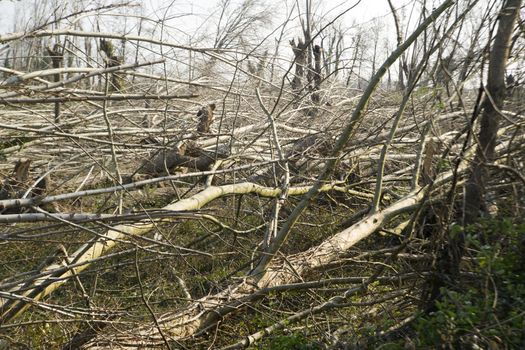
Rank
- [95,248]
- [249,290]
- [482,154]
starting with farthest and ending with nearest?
[249,290], [95,248], [482,154]

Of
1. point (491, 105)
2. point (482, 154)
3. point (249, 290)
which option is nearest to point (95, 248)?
point (249, 290)

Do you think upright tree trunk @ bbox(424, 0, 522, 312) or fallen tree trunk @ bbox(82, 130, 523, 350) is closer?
upright tree trunk @ bbox(424, 0, 522, 312)

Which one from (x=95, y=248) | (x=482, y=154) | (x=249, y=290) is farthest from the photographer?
(x=249, y=290)

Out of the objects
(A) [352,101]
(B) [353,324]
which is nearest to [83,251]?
(B) [353,324]

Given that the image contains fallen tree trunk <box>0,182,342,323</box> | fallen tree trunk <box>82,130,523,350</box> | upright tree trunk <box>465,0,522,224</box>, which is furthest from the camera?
fallen tree trunk <box>82,130,523,350</box>

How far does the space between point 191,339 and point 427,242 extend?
1615mm

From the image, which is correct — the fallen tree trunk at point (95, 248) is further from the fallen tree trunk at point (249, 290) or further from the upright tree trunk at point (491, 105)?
the upright tree trunk at point (491, 105)

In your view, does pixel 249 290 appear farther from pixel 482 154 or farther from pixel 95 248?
pixel 482 154

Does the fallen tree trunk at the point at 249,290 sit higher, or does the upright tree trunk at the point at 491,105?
the upright tree trunk at the point at 491,105

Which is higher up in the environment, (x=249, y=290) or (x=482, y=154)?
(x=482, y=154)

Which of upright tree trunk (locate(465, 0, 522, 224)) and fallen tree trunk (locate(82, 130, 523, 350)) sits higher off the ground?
upright tree trunk (locate(465, 0, 522, 224))

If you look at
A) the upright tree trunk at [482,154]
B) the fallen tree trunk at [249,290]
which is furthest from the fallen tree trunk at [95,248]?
the upright tree trunk at [482,154]

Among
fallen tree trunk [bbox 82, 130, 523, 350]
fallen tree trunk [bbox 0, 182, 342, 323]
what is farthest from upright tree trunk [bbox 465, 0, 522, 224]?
fallen tree trunk [bbox 0, 182, 342, 323]

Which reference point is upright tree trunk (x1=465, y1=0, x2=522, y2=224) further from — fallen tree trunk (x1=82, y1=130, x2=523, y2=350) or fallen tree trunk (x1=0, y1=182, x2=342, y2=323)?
fallen tree trunk (x1=0, y1=182, x2=342, y2=323)
